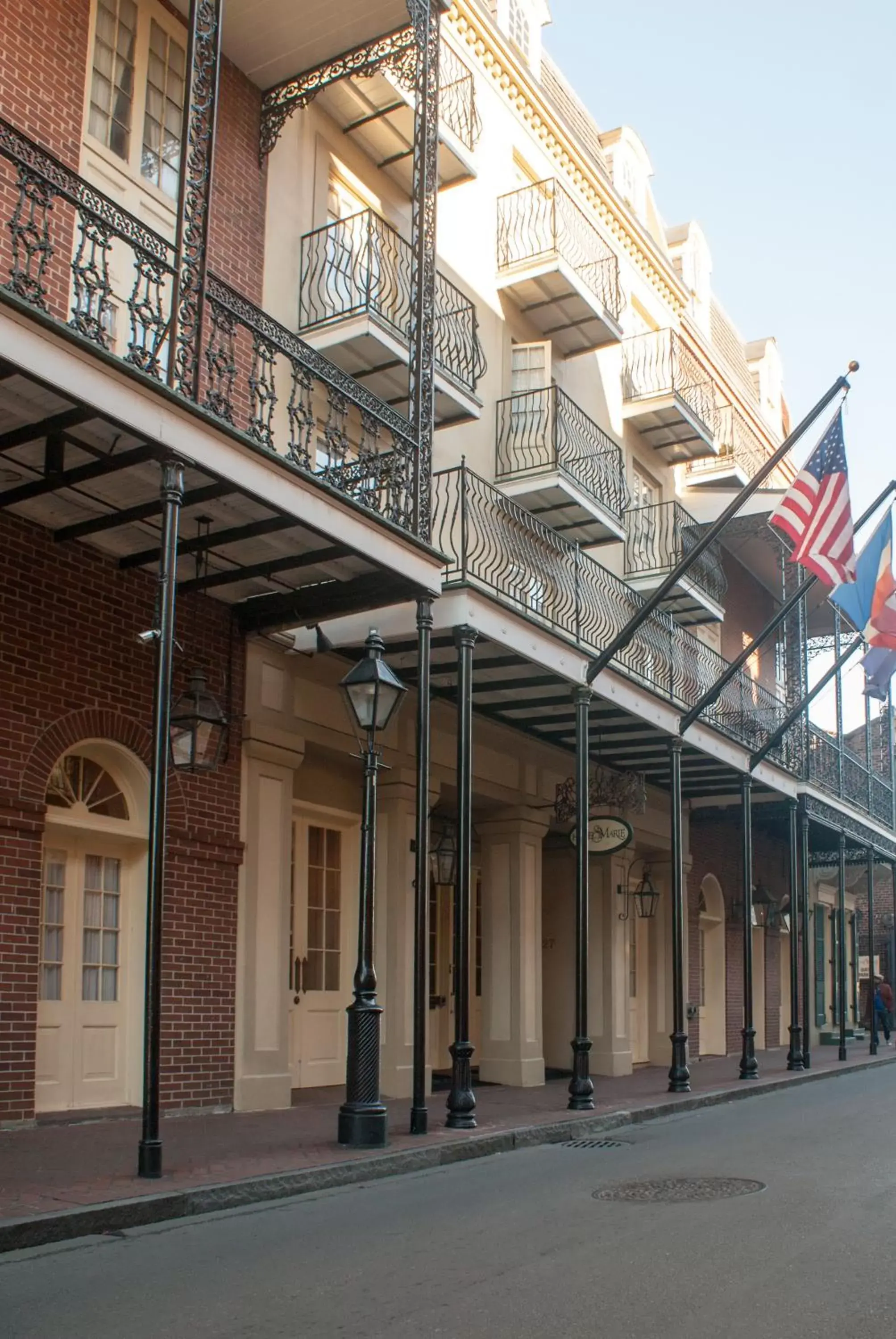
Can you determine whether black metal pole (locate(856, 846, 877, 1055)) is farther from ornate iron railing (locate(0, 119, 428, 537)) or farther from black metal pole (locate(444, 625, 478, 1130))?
ornate iron railing (locate(0, 119, 428, 537))

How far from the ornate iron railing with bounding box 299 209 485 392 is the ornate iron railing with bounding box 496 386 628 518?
167 cm

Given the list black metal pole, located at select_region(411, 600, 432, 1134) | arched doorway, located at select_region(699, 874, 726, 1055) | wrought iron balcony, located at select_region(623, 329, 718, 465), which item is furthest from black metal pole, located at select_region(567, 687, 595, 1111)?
arched doorway, located at select_region(699, 874, 726, 1055)

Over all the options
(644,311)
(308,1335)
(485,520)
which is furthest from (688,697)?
(308,1335)

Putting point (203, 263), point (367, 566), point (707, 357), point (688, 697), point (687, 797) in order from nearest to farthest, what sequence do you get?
point (203, 263) < point (367, 566) < point (688, 697) < point (687, 797) < point (707, 357)

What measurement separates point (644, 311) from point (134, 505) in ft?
45.9

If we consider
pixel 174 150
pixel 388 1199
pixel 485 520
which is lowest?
pixel 388 1199

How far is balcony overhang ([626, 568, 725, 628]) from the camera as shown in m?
19.8

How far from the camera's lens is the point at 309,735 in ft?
42.5

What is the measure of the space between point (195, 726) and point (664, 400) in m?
12.0

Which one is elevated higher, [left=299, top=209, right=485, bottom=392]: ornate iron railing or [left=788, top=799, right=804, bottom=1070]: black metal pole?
[left=299, top=209, right=485, bottom=392]: ornate iron railing

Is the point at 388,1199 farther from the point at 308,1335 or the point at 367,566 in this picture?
the point at 367,566

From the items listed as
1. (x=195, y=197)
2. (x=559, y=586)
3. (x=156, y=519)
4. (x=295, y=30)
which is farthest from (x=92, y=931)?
(x=295, y=30)

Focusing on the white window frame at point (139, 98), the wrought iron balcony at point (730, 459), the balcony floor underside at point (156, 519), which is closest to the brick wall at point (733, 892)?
the wrought iron balcony at point (730, 459)

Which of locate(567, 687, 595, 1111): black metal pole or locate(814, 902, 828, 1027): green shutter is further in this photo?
locate(814, 902, 828, 1027): green shutter
